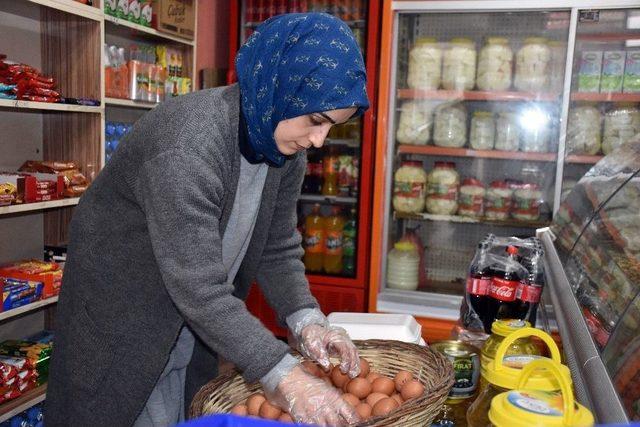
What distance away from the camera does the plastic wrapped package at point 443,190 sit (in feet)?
12.6

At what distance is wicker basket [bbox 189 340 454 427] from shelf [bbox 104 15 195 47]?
233 cm

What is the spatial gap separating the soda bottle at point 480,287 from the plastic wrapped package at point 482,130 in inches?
78.8

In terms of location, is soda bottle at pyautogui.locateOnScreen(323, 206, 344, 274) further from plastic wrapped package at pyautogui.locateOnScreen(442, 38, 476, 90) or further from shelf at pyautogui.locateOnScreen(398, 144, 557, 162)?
plastic wrapped package at pyautogui.locateOnScreen(442, 38, 476, 90)

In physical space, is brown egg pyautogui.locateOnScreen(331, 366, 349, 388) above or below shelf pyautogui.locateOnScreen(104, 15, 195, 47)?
below

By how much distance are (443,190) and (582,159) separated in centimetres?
83

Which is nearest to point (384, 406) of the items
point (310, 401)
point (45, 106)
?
point (310, 401)

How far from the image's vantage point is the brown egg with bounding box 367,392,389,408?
4.16 feet

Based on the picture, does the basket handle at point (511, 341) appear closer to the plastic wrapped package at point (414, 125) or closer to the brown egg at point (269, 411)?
the brown egg at point (269, 411)

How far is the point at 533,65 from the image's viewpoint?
366 centimetres

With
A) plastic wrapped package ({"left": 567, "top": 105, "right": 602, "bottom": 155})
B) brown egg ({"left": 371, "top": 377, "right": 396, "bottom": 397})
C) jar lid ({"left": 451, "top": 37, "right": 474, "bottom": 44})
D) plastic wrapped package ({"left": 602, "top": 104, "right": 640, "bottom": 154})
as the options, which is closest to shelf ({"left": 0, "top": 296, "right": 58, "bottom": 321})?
brown egg ({"left": 371, "top": 377, "right": 396, "bottom": 397})

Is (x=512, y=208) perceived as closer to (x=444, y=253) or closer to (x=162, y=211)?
(x=444, y=253)

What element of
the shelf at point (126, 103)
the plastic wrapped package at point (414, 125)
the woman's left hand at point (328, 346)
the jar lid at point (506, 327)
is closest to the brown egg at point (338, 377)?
the woman's left hand at point (328, 346)

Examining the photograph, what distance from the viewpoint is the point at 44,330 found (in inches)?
126

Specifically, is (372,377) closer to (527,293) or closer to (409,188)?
(527,293)
